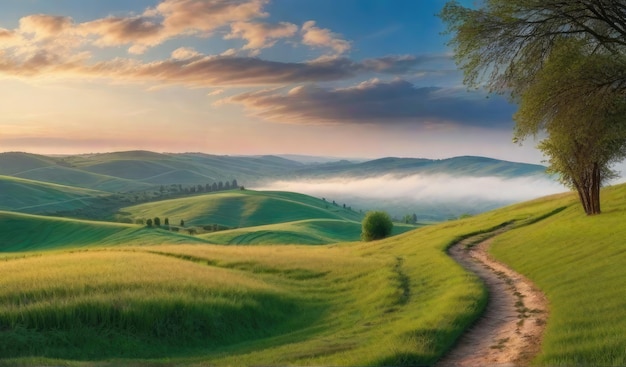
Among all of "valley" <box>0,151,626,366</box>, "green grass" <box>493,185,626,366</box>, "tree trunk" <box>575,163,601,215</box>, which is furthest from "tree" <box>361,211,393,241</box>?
"valley" <box>0,151,626,366</box>

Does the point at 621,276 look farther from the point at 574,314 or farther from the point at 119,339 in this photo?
the point at 119,339

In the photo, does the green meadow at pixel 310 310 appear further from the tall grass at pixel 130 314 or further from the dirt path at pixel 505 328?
the dirt path at pixel 505 328

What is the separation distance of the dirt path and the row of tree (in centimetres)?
981

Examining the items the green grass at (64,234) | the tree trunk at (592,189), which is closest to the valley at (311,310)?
the tree trunk at (592,189)

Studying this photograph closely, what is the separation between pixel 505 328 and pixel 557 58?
16.6 metres

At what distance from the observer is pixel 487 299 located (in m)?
25.5

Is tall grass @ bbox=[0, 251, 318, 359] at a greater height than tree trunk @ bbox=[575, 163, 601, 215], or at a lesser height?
lesser

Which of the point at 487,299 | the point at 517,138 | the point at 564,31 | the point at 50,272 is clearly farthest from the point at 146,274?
the point at 564,31

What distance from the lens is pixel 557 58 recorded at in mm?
28656

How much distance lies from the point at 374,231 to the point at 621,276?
75.7m

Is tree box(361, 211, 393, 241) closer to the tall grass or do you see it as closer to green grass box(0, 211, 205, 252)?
green grass box(0, 211, 205, 252)

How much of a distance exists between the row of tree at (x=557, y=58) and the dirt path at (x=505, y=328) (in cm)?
981

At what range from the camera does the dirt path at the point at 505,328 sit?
16.1 metres

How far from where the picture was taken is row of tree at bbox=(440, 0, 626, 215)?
27641 millimetres
